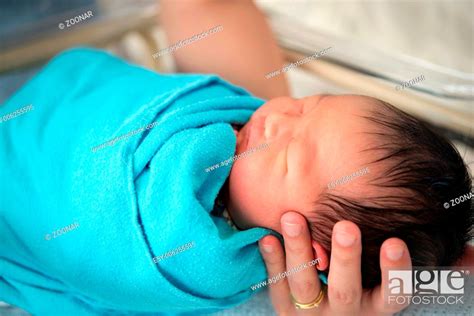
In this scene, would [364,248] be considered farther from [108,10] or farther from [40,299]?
[108,10]

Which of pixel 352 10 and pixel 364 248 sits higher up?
pixel 352 10

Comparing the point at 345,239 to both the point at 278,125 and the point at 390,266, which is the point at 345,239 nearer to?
the point at 390,266

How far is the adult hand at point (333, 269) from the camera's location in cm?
74

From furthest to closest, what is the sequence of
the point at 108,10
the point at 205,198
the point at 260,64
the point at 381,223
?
the point at 108,10
the point at 260,64
the point at 205,198
the point at 381,223

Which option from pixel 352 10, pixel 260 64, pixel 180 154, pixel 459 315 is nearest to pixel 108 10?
pixel 260 64

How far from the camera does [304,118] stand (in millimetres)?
888

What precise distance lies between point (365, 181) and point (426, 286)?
192 millimetres

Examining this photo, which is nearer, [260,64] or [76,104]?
[76,104]

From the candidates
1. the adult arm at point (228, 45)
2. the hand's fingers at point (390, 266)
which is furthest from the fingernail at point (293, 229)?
the adult arm at point (228, 45)

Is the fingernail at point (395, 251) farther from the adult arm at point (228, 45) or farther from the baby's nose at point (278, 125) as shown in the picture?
the adult arm at point (228, 45)

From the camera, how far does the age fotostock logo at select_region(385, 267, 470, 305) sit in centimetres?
80

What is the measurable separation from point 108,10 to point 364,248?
3.24 feet

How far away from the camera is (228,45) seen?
1187 millimetres

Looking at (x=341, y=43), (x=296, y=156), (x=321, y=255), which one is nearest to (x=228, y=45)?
(x=341, y=43)
